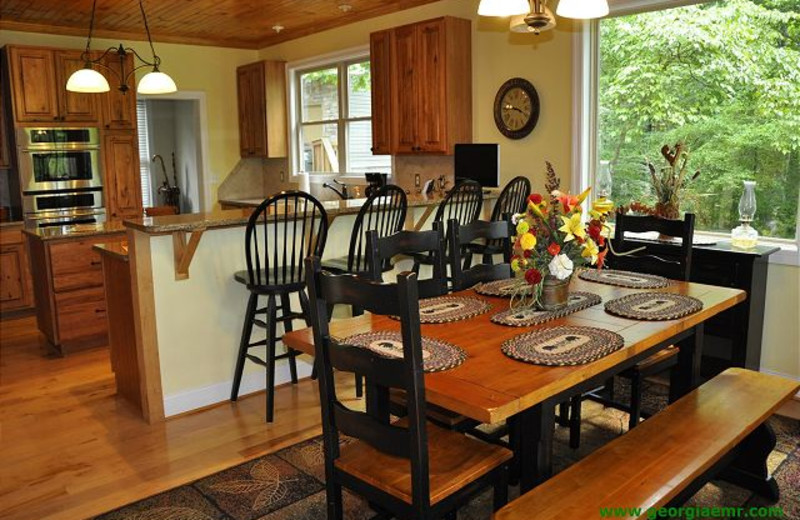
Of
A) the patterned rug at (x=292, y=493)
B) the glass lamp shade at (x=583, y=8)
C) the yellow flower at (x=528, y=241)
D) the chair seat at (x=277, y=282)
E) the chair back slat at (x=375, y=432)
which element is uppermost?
the glass lamp shade at (x=583, y=8)

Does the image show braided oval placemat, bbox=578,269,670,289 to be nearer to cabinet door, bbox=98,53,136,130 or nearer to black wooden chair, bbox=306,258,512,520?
black wooden chair, bbox=306,258,512,520

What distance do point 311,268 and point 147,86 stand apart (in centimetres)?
314

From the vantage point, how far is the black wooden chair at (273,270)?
10.9 feet

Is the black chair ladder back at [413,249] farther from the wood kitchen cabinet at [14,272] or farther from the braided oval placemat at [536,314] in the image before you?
the wood kitchen cabinet at [14,272]

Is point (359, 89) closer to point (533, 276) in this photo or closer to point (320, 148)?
point (320, 148)

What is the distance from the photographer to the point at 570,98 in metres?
4.60

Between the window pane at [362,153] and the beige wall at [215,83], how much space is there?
173cm

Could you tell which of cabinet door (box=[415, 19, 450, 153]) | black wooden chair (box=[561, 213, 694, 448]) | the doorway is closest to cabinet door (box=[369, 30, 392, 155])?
cabinet door (box=[415, 19, 450, 153])

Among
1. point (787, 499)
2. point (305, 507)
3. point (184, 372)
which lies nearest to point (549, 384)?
point (305, 507)

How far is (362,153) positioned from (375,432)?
515 cm

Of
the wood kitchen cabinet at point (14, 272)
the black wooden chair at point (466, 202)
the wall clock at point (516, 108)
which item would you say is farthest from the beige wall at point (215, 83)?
the black wooden chair at point (466, 202)

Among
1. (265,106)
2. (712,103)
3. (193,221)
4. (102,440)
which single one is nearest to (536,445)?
(193,221)

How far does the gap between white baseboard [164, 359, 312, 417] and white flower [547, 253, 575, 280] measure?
2.07 m

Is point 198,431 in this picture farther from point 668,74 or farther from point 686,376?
point 668,74
